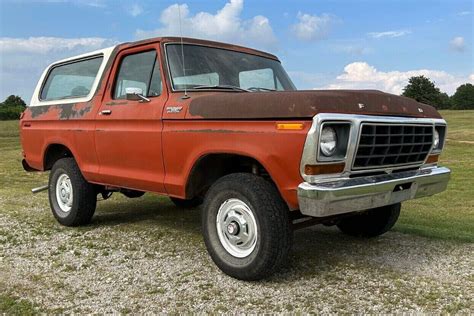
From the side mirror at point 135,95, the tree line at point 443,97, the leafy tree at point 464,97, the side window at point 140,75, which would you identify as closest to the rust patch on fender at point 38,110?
the side window at point 140,75

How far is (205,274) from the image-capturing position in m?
4.30

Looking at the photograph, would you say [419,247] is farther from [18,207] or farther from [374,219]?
[18,207]

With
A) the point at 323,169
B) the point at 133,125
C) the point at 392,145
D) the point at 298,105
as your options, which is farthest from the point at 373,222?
the point at 133,125

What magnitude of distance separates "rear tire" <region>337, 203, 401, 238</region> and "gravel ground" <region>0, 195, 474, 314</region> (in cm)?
13

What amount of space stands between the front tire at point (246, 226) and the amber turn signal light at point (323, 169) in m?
0.43

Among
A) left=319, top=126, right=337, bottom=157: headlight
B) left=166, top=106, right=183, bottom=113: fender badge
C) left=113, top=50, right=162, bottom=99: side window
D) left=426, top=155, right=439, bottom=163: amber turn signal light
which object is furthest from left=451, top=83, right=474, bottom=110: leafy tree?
left=319, top=126, right=337, bottom=157: headlight

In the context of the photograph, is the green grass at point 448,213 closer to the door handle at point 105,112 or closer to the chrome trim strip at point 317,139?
the chrome trim strip at point 317,139

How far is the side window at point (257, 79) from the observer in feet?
17.1

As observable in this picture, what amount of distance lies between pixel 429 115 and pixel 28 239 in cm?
442

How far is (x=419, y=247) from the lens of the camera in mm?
5035

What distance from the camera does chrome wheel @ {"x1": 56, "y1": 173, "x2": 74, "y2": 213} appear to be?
246 inches

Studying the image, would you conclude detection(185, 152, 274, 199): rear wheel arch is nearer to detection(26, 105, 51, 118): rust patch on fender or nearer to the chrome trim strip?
the chrome trim strip

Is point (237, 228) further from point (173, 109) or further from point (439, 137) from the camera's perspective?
point (439, 137)

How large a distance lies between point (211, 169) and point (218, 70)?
3.58 ft
